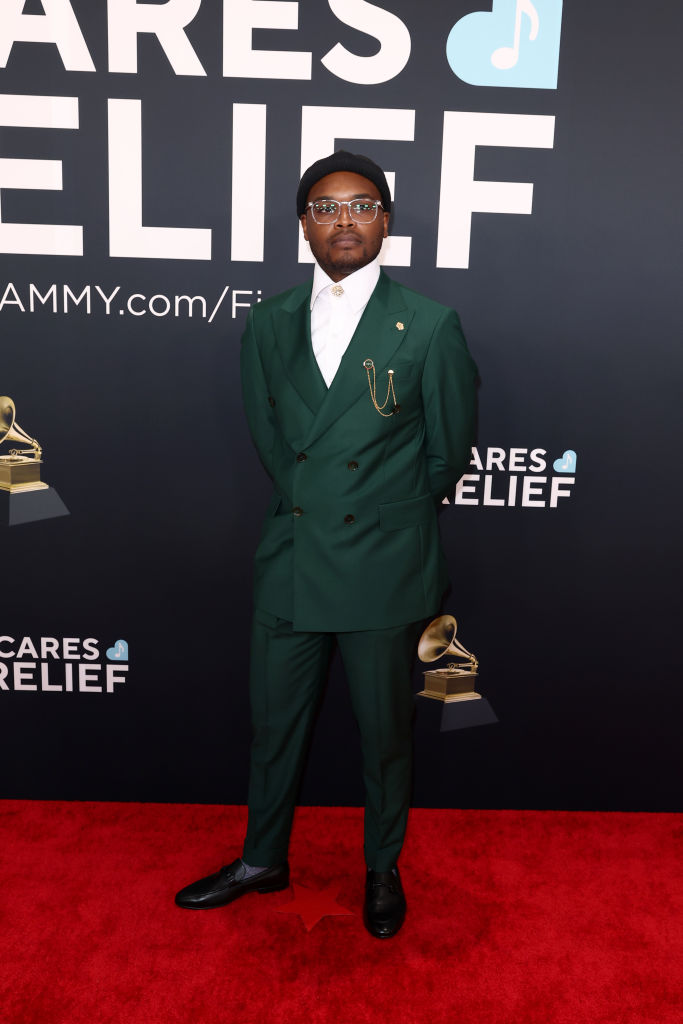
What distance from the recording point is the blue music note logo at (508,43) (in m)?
2.25

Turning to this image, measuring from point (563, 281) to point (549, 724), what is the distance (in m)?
1.28

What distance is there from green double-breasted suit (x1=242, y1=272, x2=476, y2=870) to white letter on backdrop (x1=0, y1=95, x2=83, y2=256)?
597 mm

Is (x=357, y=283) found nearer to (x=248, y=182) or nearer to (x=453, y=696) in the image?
(x=248, y=182)

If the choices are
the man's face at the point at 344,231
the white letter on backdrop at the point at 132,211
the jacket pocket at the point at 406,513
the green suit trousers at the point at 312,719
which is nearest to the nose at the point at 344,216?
the man's face at the point at 344,231

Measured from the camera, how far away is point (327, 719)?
2.64 m

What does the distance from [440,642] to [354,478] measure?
0.80 metres

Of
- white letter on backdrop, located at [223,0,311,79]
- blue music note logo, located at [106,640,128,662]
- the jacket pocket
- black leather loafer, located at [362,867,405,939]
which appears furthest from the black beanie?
black leather loafer, located at [362,867,405,939]

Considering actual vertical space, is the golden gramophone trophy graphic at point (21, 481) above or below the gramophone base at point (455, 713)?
above

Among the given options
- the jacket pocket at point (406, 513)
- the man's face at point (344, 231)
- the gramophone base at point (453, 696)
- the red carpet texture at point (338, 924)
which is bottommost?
the red carpet texture at point (338, 924)

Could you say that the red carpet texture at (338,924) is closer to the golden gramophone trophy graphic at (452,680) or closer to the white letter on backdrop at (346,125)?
the golden gramophone trophy graphic at (452,680)

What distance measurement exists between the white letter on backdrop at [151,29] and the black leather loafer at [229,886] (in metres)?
2.04

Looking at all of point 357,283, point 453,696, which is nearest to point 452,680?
point 453,696

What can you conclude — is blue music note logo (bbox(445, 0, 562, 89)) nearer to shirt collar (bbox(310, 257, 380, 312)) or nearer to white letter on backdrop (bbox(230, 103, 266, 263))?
white letter on backdrop (bbox(230, 103, 266, 263))

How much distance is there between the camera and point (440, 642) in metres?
2.59
